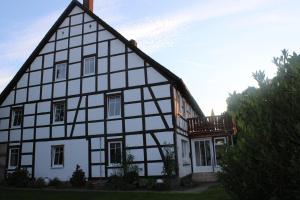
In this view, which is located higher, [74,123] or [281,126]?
[74,123]

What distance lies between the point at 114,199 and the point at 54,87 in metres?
10.7

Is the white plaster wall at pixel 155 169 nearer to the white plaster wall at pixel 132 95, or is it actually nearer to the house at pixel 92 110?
the house at pixel 92 110

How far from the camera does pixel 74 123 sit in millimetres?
19359

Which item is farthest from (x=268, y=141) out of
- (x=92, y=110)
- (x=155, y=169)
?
(x=92, y=110)

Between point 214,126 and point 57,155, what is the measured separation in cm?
980

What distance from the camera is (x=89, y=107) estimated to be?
1930 centimetres

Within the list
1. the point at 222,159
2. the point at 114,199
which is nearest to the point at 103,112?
the point at 114,199

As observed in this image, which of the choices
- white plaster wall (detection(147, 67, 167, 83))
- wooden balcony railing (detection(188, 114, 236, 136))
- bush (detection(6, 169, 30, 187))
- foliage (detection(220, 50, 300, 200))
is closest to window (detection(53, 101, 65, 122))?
bush (detection(6, 169, 30, 187))

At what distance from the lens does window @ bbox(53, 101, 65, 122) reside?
20.3 m

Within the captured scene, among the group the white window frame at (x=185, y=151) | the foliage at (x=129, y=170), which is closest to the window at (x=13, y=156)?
the foliage at (x=129, y=170)

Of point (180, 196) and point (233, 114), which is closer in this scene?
point (233, 114)

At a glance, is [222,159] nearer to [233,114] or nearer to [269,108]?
[233,114]

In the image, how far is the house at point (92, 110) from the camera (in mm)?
17578

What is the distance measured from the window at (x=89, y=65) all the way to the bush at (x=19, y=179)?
22.8 feet
